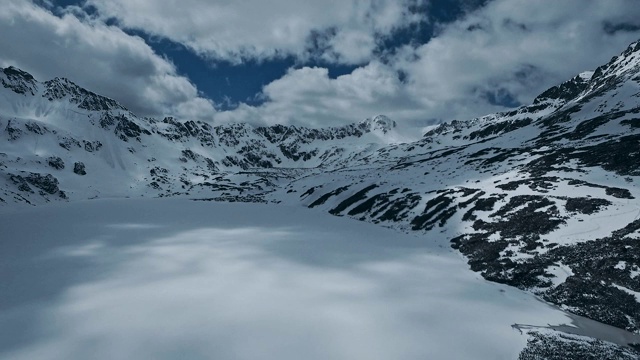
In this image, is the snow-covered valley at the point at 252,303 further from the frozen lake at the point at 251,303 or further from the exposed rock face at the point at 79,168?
the exposed rock face at the point at 79,168

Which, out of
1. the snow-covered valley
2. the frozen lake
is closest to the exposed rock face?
the snow-covered valley

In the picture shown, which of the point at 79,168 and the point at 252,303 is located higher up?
the point at 79,168

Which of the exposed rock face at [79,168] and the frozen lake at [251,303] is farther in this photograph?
the exposed rock face at [79,168]

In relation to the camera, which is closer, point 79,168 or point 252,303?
point 252,303

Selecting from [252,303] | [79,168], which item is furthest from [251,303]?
[79,168]

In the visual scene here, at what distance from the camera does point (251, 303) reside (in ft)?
65.2

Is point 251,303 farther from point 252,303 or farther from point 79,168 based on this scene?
point 79,168

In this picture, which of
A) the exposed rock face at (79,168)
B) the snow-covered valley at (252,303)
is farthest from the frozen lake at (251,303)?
the exposed rock face at (79,168)

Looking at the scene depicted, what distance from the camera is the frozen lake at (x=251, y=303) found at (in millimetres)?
15781

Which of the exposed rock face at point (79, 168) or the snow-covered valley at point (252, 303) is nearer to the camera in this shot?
the snow-covered valley at point (252, 303)

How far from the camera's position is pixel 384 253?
105 feet

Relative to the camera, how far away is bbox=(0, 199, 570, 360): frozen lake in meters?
15.8

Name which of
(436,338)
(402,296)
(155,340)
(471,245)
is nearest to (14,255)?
(155,340)

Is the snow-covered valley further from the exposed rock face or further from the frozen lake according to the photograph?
the exposed rock face
